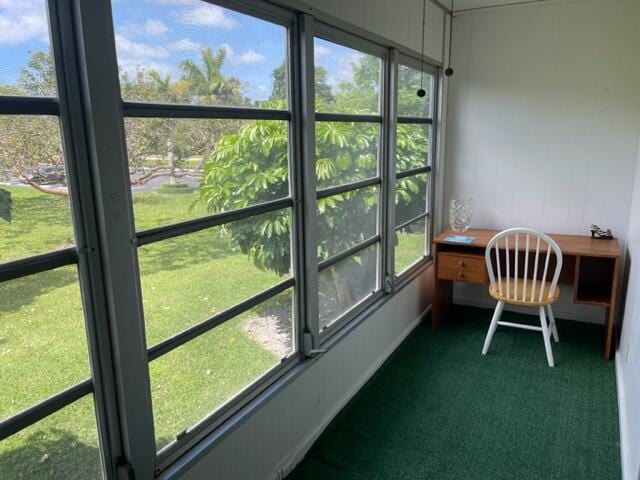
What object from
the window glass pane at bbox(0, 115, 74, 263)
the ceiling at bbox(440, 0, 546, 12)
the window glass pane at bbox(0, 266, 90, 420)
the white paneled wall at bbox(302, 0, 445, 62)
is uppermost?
the ceiling at bbox(440, 0, 546, 12)

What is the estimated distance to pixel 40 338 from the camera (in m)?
1.18

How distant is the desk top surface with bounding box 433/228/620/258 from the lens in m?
3.14

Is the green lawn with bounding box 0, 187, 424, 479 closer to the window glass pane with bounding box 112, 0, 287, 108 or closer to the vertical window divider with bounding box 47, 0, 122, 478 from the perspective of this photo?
the vertical window divider with bounding box 47, 0, 122, 478

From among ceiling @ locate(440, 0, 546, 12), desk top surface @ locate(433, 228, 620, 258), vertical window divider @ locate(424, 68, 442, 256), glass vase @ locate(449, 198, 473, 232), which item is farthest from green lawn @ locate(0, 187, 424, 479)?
ceiling @ locate(440, 0, 546, 12)

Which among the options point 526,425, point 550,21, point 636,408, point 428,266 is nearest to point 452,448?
point 526,425

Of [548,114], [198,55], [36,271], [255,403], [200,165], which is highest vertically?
[198,55]

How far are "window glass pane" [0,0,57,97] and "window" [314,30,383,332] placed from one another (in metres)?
1.27

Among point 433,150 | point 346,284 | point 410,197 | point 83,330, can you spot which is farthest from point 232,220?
point 433,150

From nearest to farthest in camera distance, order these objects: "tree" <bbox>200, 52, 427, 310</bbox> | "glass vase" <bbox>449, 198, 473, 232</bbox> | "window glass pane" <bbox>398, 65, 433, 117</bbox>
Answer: "tree" <bbox>200, 52, 427, 310</bbox> → "window glass pane" <bbox>398, 65, 433, 117</bbox> → "glass vase" <bbox>449, 198, 473, 232</bbox>

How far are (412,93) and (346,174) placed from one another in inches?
44.6

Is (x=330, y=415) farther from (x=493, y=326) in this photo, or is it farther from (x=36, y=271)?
(x=36, y=271)

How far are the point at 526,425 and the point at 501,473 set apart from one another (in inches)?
17.2

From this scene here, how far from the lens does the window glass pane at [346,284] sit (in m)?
2.49

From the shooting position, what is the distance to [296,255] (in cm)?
217
